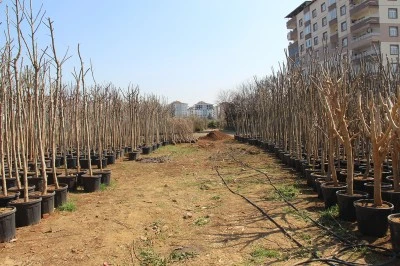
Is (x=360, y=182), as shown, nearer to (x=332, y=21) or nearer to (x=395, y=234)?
(x=395, y=234)

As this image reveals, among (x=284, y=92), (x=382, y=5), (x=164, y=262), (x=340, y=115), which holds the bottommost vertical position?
(x=164, y=262)

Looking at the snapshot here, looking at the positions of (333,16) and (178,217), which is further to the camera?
(333,16)

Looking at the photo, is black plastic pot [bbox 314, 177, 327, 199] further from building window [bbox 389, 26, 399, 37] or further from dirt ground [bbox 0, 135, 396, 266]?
building window [bbox 389, 26, 399, 37]

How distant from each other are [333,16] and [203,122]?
18664mm

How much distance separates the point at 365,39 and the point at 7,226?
115ft

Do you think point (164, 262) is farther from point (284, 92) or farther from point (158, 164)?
point (284, 92)

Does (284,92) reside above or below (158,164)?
above

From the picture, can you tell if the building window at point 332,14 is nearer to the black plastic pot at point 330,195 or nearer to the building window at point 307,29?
the building window at point 307,29

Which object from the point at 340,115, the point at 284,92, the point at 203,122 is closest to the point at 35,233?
the point at 340,115

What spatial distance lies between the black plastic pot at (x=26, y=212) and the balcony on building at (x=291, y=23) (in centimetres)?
5090

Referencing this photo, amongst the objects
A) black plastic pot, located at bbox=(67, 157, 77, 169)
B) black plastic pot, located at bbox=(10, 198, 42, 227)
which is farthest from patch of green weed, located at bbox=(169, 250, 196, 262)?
black plastic pot, located at bbox=(67, 157, 77, 169)

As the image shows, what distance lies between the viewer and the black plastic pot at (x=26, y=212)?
4.85 metres

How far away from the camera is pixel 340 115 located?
4.98 meters

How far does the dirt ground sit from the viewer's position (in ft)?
12.3
